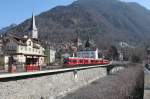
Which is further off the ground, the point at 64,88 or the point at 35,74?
the point at 35,74

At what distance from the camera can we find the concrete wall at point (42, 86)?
26.5m

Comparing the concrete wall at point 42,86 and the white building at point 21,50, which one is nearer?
the concrete wall at point 42,86

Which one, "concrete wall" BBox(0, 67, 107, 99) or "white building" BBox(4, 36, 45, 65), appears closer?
"concrete wall" BBox(0, 67, 107, 99)

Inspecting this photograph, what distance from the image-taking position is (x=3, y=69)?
94.4 ft

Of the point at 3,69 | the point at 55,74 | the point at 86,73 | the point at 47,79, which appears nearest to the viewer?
the point at 3,69

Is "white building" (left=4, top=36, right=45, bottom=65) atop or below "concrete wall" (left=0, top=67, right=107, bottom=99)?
atop

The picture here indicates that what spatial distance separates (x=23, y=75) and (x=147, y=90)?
13269 millimetres

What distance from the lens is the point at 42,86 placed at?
114 feet

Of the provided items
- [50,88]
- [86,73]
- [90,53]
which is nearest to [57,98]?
[50,88]

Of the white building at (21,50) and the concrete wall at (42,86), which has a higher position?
the white building at (21,50)

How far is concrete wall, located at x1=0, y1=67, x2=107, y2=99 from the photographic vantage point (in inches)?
1043

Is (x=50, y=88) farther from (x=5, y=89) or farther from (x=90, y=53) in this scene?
(x=90, y=53)

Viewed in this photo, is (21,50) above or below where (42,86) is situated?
above

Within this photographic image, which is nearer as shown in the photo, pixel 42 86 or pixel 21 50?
pixel 42 86
